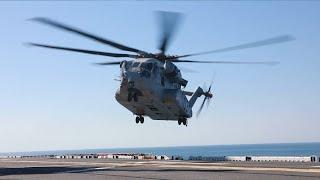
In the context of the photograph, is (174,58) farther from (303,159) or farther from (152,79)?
(303,159)

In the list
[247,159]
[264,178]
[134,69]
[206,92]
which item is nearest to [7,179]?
[134,69]

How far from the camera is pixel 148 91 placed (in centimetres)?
3522

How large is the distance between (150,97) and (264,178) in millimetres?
11024

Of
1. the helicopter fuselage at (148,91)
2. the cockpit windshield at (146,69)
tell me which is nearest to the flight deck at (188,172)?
the helicopter fuselage at (148,91)

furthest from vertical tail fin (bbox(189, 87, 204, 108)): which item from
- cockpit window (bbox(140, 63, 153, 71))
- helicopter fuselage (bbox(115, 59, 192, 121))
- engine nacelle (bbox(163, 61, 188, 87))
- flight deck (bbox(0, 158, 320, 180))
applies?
cockpit window (bbox(140, 63, 153, 71))

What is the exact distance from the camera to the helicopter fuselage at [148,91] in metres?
34.8

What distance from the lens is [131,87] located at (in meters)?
34.6

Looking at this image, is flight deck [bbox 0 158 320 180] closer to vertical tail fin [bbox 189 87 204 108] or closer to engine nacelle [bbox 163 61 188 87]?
vertical tail fin [bbox 189 87 204 108]

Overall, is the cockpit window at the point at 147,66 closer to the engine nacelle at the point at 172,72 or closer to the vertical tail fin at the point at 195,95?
the engine nacelle at the point at 172,72

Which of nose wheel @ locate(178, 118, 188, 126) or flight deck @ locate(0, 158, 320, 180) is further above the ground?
nose wheel @ locate(178, 118, 188, 126)

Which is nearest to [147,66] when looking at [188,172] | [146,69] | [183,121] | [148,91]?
[146,69]

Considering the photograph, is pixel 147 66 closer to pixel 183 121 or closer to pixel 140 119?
pixel 140 119

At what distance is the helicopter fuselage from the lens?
34750 millimetres

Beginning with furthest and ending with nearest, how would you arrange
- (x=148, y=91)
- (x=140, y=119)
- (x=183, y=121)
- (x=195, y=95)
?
(x=195, y=95) < (x=183, y=121) < (x=140, y=119) < (x=148, y=91)
